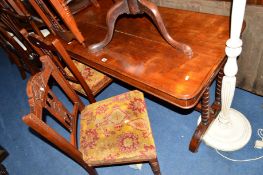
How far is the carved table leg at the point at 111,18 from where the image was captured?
1374 millimetres

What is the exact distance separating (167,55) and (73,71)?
656 mm

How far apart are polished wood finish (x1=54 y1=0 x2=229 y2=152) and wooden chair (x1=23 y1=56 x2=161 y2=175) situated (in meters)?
0.30

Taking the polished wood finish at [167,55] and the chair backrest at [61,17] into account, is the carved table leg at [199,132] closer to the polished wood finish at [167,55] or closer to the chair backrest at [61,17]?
the polished wood finish at [167,55]

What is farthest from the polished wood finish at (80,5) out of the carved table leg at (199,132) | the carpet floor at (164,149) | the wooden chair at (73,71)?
the carved table leg at (199,132)

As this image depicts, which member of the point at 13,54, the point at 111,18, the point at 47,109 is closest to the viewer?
the point at 47,109

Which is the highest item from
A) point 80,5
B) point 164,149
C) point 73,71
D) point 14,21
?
point 14,21

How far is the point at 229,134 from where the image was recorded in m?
1.80

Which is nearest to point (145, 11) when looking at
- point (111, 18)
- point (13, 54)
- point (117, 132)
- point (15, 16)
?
point (111, 18)

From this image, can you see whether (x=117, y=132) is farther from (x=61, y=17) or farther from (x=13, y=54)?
(x=13, y=54)

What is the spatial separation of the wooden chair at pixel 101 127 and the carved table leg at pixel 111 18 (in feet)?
0.97

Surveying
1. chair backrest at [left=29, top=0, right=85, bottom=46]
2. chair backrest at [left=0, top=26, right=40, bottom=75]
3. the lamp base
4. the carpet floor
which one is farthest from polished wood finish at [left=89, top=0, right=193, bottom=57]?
chair backrest at [left=0, top=26, right=40, bottom=75]

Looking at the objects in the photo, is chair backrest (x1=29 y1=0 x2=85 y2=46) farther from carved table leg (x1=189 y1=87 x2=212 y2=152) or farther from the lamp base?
the lamp base

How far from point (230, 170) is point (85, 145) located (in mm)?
1086

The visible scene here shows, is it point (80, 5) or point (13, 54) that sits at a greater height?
point (80, 5)
